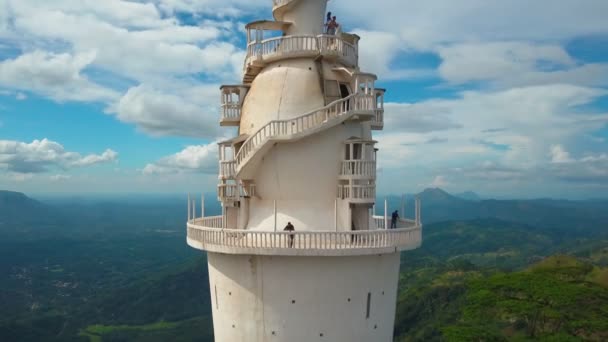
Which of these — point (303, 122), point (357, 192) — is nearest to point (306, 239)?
point (357, 192)

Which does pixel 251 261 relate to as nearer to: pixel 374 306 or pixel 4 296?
pixel 374 306

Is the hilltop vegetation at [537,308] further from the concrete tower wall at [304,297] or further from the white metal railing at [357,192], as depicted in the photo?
the white metal railing at [357,192]

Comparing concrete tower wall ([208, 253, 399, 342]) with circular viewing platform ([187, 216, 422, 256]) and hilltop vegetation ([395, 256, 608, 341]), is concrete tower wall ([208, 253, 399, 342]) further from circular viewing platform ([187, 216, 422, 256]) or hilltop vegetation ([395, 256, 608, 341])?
hilltop vegetation ([395, 256, 608, 341])

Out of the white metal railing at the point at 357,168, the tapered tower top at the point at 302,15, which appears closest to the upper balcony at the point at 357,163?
the white metal railing at the point at 357,168

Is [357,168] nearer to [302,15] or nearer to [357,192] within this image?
[357,192]

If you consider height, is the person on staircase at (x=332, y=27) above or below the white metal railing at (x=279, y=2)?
below

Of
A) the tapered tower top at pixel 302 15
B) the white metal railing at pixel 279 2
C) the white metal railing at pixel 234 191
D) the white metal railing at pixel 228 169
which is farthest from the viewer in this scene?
the tapered tower top at pixel 302 15

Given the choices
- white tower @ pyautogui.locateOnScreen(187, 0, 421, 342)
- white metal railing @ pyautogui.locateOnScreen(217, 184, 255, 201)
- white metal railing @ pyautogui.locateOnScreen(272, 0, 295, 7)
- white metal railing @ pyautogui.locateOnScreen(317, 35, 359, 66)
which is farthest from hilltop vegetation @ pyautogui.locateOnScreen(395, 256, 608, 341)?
white metal railing @ pyautogui.locateOnScreen(272, 0, 295, 7)
